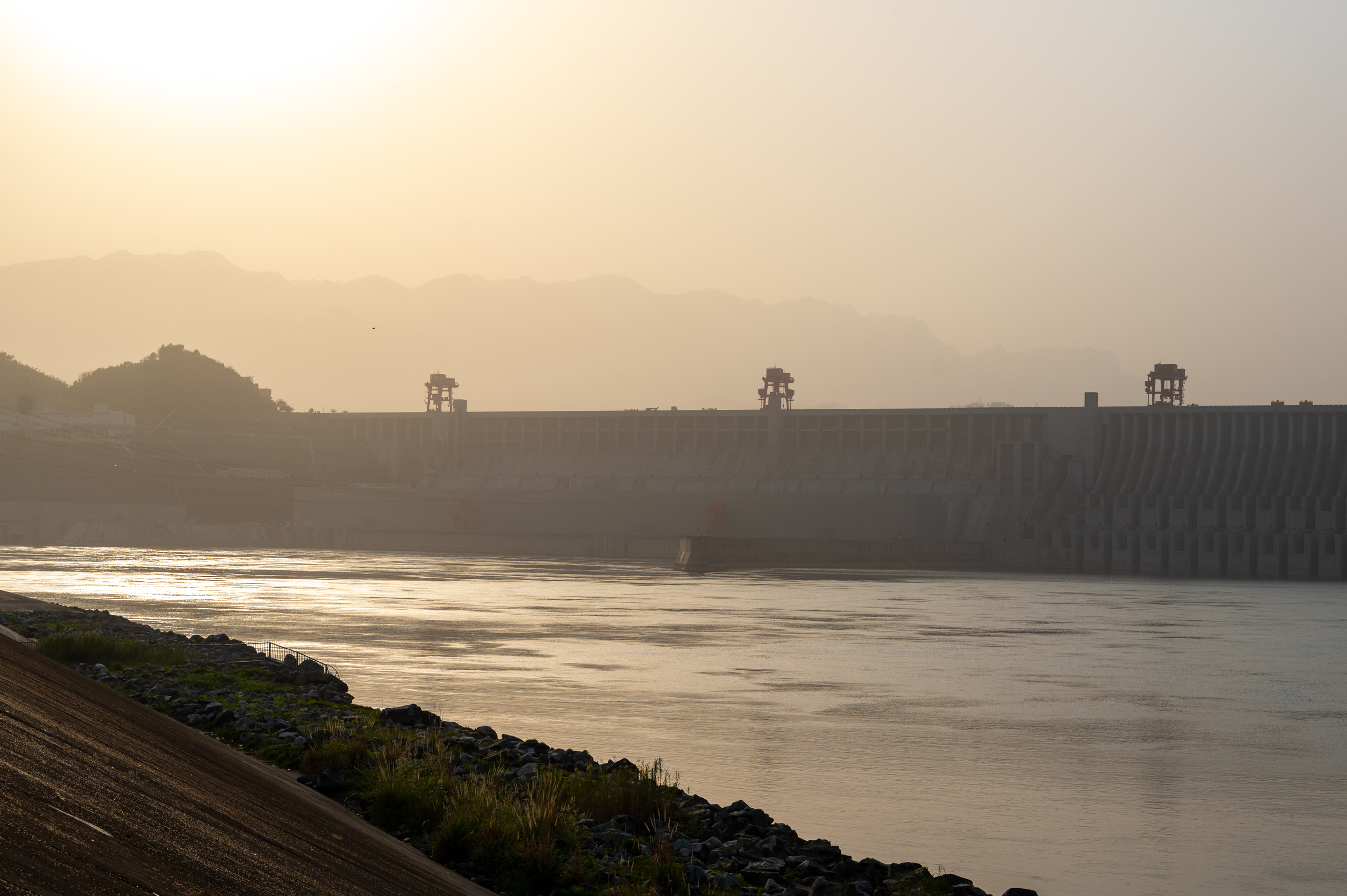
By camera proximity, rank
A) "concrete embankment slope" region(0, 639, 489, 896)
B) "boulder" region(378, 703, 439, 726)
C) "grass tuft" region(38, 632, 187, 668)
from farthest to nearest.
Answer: "grass tuft" region(38, 632, 187, 668), "boulder" region(378, 703, 439, 726), "concrete embankment slope" region(0, 639, 489, 896)

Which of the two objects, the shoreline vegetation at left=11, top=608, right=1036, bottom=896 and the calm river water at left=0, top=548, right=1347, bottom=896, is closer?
the shoreline vegetation at left=11, top=608, right=1036, bottom=896

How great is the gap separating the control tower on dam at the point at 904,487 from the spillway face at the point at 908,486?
0.51 feet

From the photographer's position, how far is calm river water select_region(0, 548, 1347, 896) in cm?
1623

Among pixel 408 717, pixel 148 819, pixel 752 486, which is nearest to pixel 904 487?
pixel 752 486

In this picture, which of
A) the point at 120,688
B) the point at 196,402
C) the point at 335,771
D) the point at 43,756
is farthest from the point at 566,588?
the point at 196,402

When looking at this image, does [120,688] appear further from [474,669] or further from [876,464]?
[876,464]

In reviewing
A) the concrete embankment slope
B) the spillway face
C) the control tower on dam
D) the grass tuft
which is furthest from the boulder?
the control tower on dam

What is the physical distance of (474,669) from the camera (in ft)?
103

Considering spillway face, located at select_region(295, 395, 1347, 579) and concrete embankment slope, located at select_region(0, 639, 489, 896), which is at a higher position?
spillway face, located at select_region(295, 395, 1347, 579)

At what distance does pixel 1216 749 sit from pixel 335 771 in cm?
1518

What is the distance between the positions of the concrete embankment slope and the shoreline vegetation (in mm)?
592

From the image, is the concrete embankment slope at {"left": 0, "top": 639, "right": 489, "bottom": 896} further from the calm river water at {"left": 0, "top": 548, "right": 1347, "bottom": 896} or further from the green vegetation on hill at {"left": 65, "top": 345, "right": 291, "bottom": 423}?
the green vegetation on hill at {"left": 65, "top": 345, "right": 291, "bottom": 423}

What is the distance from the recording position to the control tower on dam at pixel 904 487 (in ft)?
316

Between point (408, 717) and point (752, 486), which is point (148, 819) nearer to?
point (408, 717)
